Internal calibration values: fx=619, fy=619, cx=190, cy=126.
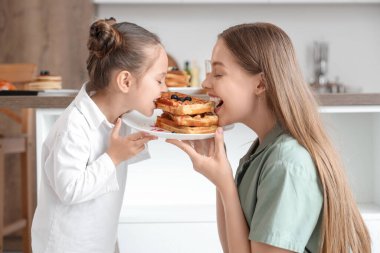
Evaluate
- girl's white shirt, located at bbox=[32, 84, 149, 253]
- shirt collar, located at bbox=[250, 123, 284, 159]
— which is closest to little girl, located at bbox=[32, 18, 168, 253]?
girl's white shirt, located at bbox=[32, 84, 149, 253]

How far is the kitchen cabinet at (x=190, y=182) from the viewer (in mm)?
2240

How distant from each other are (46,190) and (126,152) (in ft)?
0.92

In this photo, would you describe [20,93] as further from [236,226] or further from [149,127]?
[236,226]

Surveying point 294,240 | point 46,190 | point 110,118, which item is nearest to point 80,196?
point 46,190

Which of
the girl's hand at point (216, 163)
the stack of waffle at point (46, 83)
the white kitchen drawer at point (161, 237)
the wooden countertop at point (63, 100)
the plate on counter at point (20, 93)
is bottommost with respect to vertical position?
the white kitchen drawer at point (161, 237)

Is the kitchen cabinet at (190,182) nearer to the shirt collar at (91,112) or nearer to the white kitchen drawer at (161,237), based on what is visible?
the white kitchen drawer at (161,237)

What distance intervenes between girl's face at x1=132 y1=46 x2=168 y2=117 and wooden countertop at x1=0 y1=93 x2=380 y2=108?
0.48 m

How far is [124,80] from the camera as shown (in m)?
1.83

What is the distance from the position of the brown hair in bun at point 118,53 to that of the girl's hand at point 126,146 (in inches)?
8.7

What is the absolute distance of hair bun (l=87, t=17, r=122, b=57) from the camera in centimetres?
175

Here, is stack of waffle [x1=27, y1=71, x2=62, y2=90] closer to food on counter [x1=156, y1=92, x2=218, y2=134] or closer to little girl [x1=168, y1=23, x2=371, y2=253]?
food on counter [x1=156, y1=92, x2=218, y2=134]

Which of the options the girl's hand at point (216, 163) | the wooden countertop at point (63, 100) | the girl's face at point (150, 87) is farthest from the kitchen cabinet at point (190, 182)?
the girl's hand at point (216, 163)

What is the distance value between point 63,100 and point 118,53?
489 millimetres

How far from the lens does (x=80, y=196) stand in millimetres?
1664
